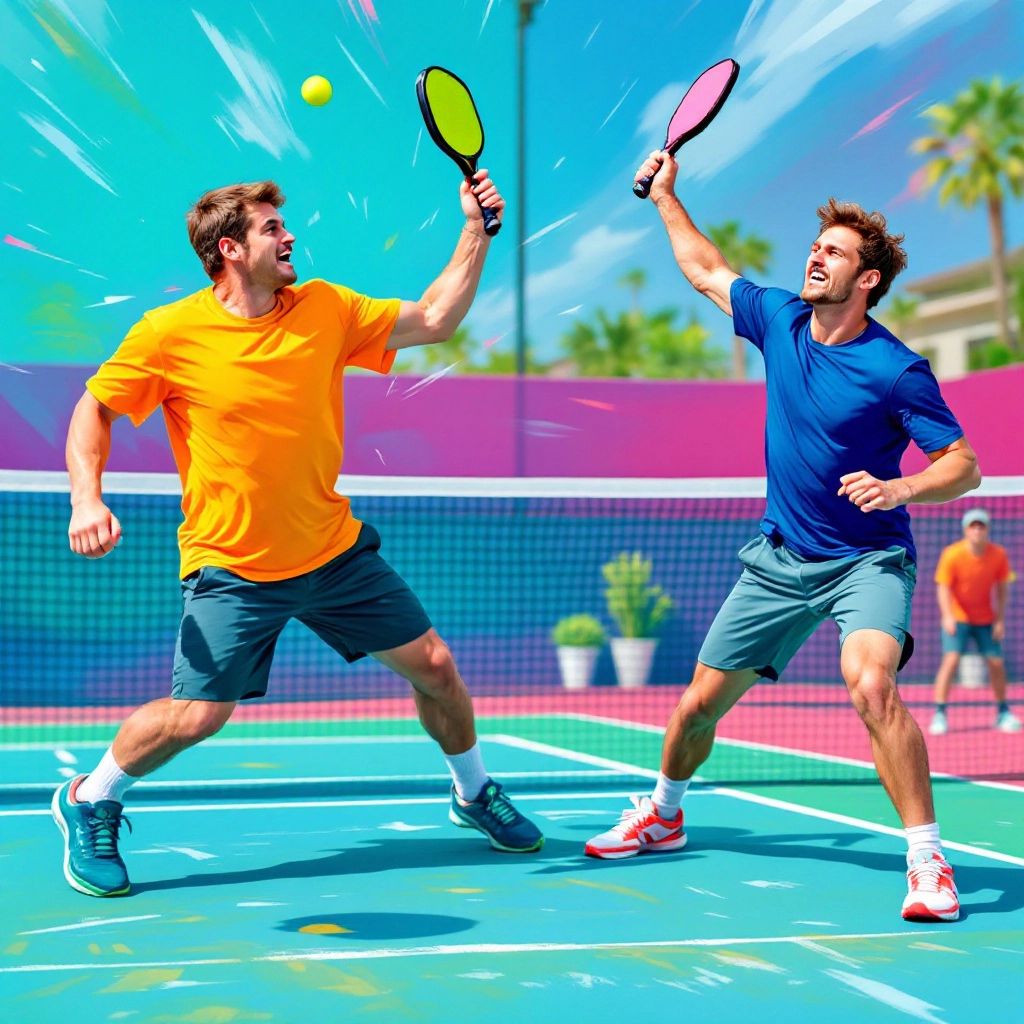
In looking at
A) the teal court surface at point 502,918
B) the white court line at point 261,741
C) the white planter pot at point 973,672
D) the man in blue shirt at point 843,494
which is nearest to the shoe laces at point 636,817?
the teal court surface at point 502,918

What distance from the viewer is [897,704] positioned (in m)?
4.44

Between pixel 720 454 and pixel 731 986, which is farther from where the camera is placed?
pixel 720 454

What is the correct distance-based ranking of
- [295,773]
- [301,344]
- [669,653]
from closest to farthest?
[301,344] < [295,773] < [669,653]

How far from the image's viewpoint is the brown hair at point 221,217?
4.77 m

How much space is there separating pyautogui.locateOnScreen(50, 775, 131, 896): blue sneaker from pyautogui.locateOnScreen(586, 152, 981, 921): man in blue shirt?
5.94 ft

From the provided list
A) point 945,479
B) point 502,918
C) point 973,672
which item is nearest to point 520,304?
point 973,672

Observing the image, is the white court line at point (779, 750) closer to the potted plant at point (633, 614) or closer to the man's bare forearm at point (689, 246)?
the man's bare forearm at point (689, 246)

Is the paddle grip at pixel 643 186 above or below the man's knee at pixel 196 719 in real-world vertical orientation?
above

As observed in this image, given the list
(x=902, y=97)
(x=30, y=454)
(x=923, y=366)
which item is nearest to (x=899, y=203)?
(x=902, y=97)

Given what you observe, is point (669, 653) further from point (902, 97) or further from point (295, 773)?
point (295, 773)

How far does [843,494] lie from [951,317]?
47868mm

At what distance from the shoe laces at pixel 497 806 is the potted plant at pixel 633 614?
1241cm

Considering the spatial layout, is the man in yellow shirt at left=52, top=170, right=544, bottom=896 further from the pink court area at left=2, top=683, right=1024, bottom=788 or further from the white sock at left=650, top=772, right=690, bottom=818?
the pink court area at left=2, top=683, right=1024, bottom=788

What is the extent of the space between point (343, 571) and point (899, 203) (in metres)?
37.9
